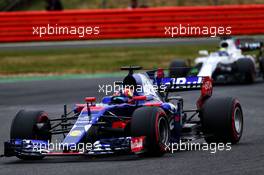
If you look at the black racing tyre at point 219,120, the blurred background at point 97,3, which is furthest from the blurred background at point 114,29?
the black racing tyre at point 219,120

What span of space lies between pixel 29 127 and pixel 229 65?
12.1m

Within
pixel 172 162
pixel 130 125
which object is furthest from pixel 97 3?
pixel 172 162

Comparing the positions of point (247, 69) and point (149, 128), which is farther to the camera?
point (247, 69)

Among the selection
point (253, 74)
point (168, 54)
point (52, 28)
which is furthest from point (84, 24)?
point (253, 74)

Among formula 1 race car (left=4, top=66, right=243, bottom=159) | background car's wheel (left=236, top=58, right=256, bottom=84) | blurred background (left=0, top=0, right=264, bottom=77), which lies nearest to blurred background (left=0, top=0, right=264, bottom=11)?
blurred background (left=0, top=0, right=264, bottom=77)

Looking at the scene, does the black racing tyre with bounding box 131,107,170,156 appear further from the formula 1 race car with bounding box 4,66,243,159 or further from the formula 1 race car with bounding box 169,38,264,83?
the formula 1 race car with bounding box 169,38,264,83

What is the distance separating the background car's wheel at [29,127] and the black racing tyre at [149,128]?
128 centimetres

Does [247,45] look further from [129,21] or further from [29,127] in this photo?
[29,127]

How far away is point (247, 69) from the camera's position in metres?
21.8

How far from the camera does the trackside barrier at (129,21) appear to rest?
27109 mm

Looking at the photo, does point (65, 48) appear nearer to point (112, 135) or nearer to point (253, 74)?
point (253, 74)

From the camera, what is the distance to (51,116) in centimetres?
1622

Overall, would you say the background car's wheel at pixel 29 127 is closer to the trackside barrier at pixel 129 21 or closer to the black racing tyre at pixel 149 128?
the black racing tyre at pixel 149 128

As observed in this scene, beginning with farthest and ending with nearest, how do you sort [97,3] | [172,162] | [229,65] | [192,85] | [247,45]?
[97,3] → [247,45] → [229,65] → [192,85] → [172,162]
